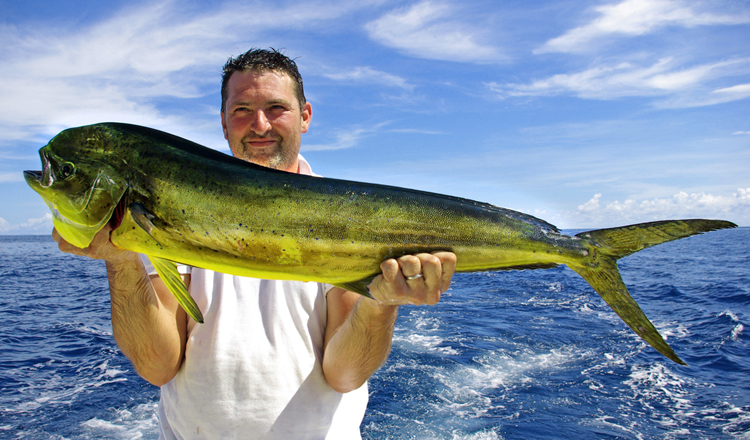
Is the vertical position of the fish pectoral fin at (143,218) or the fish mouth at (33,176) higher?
the fish mouth at (33,176)

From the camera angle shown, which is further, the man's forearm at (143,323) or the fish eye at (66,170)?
the man's forearm at (143,323)

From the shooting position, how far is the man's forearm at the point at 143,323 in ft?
7.36

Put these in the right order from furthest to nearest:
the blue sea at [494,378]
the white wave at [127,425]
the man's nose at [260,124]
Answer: the blue sea at [494,378] < the white wave at [127,425] < the man's nose at [260,124]

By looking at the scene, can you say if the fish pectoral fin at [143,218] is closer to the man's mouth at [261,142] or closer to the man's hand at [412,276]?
the man's hand at [412,276]

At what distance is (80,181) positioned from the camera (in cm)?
184

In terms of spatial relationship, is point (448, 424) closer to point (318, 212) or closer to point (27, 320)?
point (318, 212)

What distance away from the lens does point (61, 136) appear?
193 centimetres

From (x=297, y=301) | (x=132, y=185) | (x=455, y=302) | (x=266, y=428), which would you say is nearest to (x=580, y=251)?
(x=297, y=301)

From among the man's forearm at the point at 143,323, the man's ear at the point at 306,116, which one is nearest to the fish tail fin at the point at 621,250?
the man's ear at the point at 306,116

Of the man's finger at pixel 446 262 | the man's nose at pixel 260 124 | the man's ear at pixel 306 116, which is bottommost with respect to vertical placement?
the man's finger at pixel 446 262

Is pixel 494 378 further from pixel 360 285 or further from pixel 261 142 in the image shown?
pixel 360 285

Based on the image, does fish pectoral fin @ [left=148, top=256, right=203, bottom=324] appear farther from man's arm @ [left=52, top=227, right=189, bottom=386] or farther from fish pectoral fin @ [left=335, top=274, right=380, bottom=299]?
fish pectoral fin @ [left=335, top=274, right=380, bottom=299]

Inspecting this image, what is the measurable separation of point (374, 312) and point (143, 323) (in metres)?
1.25

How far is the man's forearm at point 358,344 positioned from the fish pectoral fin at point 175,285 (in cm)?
82
